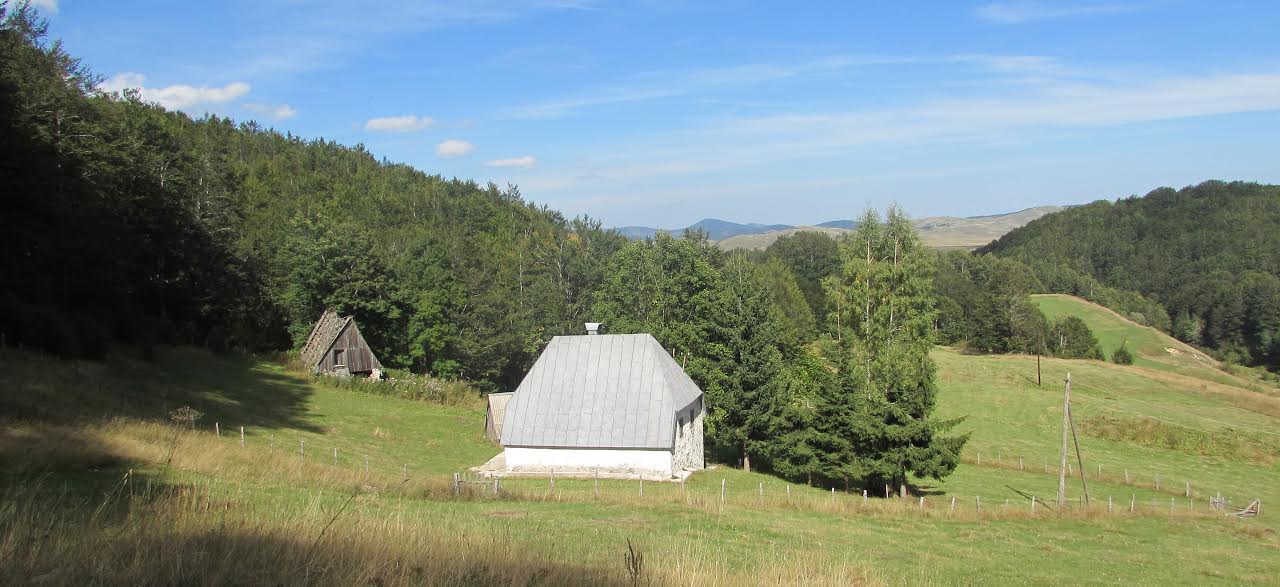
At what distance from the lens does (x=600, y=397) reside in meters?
32.4

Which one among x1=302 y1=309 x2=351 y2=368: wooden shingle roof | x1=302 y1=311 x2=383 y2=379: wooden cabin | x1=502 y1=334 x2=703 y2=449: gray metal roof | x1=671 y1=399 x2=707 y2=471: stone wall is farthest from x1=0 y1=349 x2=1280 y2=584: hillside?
x1=302 y1=311 x2=383 y2=379: wooden cabin

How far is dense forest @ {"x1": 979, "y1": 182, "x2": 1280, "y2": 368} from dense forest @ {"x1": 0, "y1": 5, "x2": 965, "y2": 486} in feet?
275

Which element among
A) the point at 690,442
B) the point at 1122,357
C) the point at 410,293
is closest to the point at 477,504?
the point at 690,442

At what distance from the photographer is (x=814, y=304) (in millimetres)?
102812

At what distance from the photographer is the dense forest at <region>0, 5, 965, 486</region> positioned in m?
29.6

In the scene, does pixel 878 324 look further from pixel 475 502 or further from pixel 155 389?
pixel 155 389

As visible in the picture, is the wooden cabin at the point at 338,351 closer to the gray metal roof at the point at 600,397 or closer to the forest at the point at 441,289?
the forest at the point at 441,289

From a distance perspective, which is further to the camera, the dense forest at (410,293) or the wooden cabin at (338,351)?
the wooden cabin at (338,351)

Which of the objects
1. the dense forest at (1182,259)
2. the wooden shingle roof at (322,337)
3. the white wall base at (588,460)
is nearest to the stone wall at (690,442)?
the white wall base at (588,460)

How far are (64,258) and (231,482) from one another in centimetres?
2478

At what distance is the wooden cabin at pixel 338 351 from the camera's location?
46.5 m

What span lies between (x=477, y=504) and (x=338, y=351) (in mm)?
34222

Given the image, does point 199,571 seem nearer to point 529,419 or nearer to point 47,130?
point 529,419

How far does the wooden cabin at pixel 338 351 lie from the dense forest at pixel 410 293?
4.51 m
